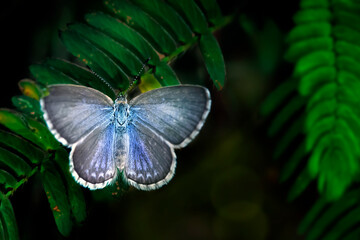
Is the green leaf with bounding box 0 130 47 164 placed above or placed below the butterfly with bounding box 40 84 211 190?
above

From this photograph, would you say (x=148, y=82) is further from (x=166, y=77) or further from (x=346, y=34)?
(x=346, y=34)

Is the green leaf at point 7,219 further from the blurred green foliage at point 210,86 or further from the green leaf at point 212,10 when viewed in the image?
the green leaf at point 212,10

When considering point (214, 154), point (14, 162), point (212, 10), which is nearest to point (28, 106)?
point (14, 162)

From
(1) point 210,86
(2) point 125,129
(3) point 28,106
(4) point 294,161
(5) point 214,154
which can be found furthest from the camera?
(5) point 214,154

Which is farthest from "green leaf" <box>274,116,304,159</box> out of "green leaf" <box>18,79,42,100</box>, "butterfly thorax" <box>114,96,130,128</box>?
"green leaf" <box>18,79,42,100</box>

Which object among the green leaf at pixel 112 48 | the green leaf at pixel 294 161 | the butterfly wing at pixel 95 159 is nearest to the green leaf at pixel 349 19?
the green leaf at pixel 294 161

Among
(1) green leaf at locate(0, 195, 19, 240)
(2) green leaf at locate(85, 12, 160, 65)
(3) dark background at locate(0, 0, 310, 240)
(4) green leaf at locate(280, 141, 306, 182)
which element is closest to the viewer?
(1) green leaf at locate(0, 195, 19, 240)

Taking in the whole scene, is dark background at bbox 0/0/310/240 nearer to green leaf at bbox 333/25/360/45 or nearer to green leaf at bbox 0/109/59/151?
green leaf at bbox 333/25/360/45
